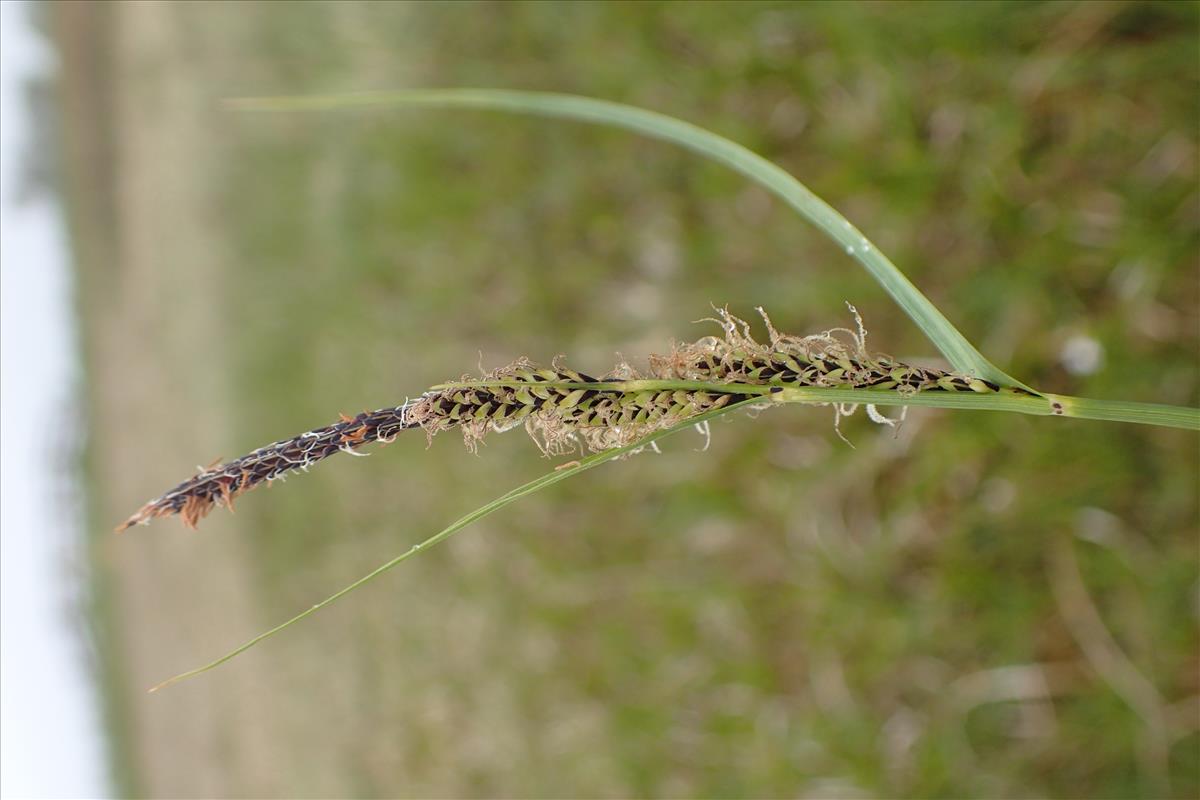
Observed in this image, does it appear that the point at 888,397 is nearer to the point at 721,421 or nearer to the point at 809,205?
the point at 809,205

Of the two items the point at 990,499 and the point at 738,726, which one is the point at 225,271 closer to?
the point at 738,726

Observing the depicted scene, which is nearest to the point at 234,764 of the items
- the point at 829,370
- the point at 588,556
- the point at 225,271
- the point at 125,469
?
the point at 125,469

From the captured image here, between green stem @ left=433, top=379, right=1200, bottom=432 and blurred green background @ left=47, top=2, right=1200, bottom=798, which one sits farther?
blurred green background @ left=47, top=2, right=1200, bottom=798

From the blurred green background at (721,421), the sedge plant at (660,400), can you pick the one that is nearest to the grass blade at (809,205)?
the sedge plant at (660,400)

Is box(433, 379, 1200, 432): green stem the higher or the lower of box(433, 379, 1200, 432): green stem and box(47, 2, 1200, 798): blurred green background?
the lower

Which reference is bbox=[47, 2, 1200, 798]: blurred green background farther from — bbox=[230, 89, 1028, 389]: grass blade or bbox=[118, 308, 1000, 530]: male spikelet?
bbox=[118, 308, 1000, 530]: male spikelet

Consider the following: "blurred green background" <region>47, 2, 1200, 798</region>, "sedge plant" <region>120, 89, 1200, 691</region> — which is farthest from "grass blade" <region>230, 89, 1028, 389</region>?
"blurred green background" <region>47, 2, 1200, 798</region>

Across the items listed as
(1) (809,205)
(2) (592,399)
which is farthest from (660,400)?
(1) (809,205)
